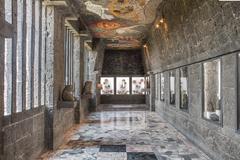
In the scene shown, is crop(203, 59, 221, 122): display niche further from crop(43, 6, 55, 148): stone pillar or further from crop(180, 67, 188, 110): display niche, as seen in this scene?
crop(43, 6, 55, 148): stone pillar

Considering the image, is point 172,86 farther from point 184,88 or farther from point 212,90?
point 212,90

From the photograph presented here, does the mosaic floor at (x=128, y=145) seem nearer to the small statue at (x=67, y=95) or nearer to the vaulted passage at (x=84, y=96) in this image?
the vaulted passage at (x=84, y=96)

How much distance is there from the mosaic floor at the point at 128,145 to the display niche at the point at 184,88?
90 cm

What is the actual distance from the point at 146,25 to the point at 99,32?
2646 mm

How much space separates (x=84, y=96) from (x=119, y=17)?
3.40 m

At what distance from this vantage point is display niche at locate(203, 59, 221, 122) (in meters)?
5.27

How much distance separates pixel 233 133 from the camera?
4.39 m

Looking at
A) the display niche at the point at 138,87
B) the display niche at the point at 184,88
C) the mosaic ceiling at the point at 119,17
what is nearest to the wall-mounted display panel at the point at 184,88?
the display niche at the point at 184,88

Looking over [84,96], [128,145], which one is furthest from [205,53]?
[84,96]

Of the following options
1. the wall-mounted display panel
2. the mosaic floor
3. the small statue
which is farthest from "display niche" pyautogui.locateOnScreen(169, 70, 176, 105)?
the small statue

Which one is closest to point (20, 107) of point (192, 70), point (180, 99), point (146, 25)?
point (192, 70)

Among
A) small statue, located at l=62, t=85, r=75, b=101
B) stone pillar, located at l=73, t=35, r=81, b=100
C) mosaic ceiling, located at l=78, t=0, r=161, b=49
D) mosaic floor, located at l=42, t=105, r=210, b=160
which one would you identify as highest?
mosaic ceiling, located at l=78, t=0, r=161, b=49

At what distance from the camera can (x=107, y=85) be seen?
1972cm

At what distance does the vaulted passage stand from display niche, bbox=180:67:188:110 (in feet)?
0.10
